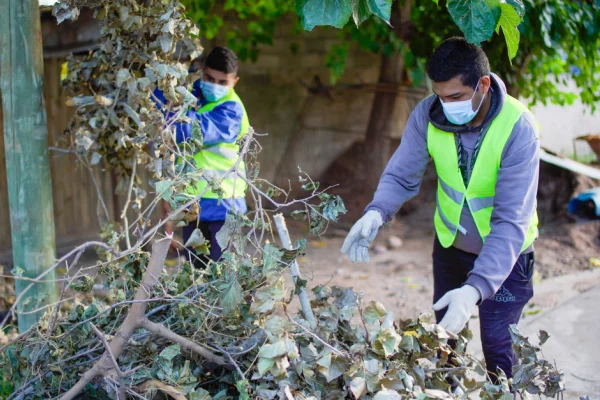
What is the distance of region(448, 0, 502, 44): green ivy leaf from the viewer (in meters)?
2.20

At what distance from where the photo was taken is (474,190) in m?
2.67

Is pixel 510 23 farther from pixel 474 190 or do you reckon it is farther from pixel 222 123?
pixel 222 123

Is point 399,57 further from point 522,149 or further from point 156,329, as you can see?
point 156,329

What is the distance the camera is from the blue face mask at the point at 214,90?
3.69 metres

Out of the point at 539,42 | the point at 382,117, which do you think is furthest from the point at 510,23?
the point at 382,117

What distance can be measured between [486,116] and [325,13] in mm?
805

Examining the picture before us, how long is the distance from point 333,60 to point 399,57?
0.87 m

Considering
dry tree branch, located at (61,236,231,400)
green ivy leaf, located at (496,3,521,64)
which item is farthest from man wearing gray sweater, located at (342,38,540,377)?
dry tree branch, located at (61,236,231,400)

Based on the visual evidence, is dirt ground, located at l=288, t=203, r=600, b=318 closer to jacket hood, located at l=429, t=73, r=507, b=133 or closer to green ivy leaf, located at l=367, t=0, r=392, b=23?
jacket hood, located at l=429, t=73, r=507, b=133

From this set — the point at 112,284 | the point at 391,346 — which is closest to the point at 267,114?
the point at 112,284

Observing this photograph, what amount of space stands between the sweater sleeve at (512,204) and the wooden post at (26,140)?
194 centimetres

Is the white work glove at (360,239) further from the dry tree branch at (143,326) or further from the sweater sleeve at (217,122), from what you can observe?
the sweater sleeve at (217,122)

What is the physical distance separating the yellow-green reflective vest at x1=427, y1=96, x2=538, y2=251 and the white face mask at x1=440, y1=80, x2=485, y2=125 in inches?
Answer: 3.3

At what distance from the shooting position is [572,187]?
7234mm
